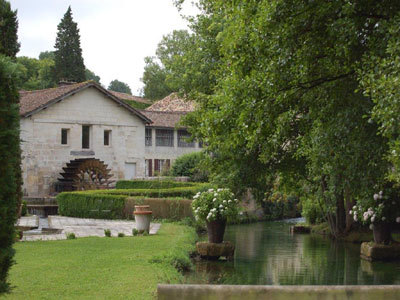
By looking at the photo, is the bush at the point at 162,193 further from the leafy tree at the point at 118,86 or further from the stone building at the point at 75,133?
the leafy tree at the point at 118,86

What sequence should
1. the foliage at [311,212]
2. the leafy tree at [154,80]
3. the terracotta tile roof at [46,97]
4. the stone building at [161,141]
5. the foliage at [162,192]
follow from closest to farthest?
the foliage at [162,192] < the foliage at [311,212] < the terracotta tile roof at [46,97] < the stone building at [161,141] < the leafy tree at [154,80]

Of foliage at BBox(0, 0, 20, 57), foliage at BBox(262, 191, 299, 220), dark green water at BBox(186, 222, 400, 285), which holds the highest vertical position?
foliage at BBox(0, 0, 20, 57)

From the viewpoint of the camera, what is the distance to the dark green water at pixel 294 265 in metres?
14.2

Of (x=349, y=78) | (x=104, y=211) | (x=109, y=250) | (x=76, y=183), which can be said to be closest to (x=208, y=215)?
→ (x=109, y=250)

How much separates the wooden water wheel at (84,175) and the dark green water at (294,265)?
14.9 metres

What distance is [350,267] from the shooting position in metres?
17.0

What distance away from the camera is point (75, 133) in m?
40.7

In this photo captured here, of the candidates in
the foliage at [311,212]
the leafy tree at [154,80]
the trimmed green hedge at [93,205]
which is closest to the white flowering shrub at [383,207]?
the foliage at [311,212]

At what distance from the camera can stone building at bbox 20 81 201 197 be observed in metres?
38.2

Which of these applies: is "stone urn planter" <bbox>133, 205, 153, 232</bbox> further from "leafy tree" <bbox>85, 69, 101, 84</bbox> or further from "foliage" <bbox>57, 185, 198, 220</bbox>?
"leafy tree" <bbox>85, 69, 101, 84</bbox>

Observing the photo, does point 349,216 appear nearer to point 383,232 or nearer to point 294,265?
point 383,232

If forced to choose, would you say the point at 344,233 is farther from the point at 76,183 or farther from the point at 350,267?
the point at 76,183

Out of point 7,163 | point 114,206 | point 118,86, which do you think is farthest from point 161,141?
point 118,86

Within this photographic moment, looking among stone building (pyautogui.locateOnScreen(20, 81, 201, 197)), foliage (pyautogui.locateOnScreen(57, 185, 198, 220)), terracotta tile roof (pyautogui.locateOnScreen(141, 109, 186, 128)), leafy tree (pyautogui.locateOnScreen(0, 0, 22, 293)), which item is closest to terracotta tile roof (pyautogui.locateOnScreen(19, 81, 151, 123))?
stone building (pyautogui.locateOnScreen(20, 81, 201, 197))
